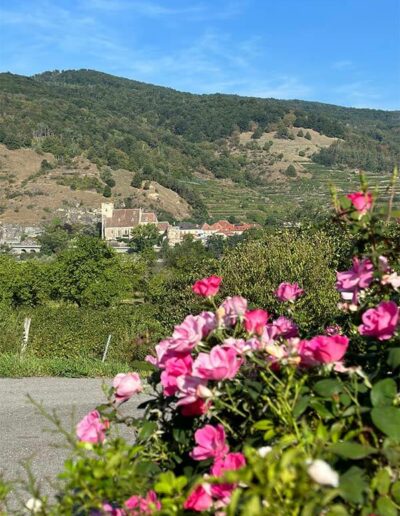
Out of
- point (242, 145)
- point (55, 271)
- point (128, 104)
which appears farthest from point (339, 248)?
point (128, 104)

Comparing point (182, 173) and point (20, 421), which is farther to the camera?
point (182, 173)

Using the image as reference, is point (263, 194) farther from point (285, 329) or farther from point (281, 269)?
point (285, 329)

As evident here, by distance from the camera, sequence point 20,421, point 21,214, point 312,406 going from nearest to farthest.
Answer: point 312,406 < point 20,421 < point 21,214

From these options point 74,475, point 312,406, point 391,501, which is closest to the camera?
point 74,475

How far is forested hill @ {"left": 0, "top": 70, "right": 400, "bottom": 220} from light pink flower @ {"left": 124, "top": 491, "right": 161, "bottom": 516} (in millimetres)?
102553

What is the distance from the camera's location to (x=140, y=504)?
3.28ft

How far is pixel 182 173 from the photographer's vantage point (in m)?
120

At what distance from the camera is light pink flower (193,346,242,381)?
1.17 meters

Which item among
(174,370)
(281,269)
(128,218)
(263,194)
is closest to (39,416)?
(281,269)

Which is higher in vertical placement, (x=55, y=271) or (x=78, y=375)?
(x=78, y=375)

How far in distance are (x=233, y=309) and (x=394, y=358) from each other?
373 mm

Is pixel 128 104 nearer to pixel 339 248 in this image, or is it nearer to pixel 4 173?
pixel 4 173

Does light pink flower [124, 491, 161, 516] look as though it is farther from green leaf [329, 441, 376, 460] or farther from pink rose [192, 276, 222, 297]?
pink rose [192, 276, 222, 297]

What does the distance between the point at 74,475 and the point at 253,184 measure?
397ft
